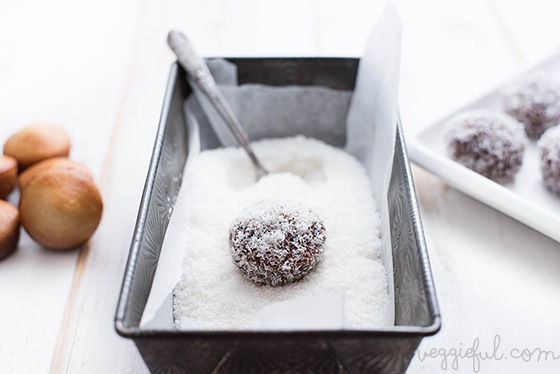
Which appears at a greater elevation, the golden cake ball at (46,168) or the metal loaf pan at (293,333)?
the metal loaf pan at (293,333)

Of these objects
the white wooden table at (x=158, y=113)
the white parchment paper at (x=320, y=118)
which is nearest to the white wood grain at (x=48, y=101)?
the white wooden table at (x=158, y=113)

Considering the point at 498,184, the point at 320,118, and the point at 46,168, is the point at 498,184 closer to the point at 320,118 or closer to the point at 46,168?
the point at 320,118

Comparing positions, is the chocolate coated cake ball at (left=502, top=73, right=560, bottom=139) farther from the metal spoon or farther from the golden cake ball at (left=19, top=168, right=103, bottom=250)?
the golden cake ball at (left=19, top=168, right=103, bottom=250)

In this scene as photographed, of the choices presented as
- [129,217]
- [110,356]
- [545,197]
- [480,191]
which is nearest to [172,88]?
[129,217]

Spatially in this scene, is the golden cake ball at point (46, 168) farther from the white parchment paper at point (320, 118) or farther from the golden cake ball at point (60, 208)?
the white parchment paper at point (320, 118)

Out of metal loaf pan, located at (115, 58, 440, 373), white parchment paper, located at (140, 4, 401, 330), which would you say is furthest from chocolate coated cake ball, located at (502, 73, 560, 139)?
metal loaf pan, located at (115, 58, 440, 373)

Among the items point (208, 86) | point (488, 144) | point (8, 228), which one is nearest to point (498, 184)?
point (488, 144)
